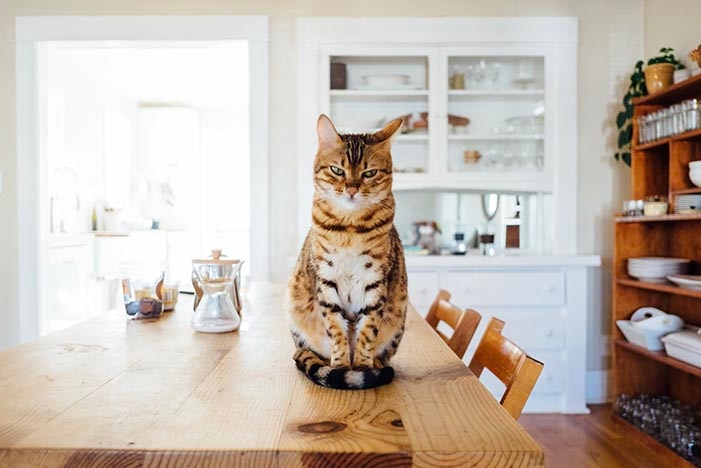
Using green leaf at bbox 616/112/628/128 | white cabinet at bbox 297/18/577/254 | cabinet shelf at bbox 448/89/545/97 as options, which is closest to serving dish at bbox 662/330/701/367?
white cabinet at bbox 297/18/577/254

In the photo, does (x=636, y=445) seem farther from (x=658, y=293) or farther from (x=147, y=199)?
(x=147, y=199)

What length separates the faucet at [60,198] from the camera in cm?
422

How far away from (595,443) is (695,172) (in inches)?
51.3

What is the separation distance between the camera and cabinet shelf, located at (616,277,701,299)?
7.70ft

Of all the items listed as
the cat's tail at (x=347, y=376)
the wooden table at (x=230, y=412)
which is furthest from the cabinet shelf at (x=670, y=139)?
the cat's tail at (x=347, y=376)

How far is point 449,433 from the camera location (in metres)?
0.65

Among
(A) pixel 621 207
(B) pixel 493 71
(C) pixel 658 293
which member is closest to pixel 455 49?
(B) pixel 493 71

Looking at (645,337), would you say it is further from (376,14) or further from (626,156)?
(376,14)

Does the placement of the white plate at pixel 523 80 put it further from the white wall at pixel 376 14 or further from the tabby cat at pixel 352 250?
the tabby cat at pixel 352 250

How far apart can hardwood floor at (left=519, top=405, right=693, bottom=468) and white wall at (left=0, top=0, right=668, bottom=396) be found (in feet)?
1.42

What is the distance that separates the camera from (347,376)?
828 mm

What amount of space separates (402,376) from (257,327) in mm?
552

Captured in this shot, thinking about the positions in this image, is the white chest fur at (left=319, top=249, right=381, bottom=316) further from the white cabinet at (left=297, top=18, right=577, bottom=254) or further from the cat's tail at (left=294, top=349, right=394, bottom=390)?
the white cabinet at (left=297, top=18, right=577, bottom=254)

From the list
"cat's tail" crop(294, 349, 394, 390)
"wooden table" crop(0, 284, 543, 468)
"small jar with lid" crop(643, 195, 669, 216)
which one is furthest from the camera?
"small jar with lid" crop(643, 195, 669, 216)
